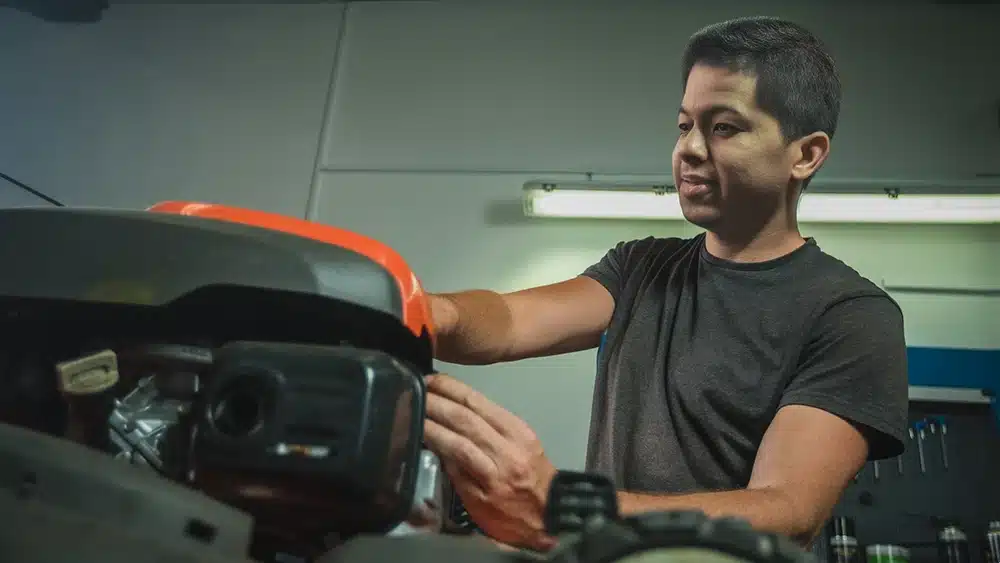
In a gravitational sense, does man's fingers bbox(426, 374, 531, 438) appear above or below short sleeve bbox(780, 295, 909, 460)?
below

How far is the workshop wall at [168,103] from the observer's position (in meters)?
2.55

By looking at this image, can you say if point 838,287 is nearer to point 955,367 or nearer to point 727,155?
point 727,155

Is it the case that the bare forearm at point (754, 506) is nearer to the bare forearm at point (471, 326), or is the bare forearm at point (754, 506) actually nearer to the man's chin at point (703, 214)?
the bare forearm at point (471, 326)

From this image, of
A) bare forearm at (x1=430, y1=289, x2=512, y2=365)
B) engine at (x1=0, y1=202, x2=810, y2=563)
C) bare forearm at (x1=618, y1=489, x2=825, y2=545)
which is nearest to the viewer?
engine at (x1=0, y1=202, x2=810, y2=563)

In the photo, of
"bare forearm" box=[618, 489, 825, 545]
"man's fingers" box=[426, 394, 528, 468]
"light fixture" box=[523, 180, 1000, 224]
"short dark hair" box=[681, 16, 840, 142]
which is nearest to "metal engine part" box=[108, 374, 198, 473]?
"man's fingers" box=[426, 394, 528, 468]

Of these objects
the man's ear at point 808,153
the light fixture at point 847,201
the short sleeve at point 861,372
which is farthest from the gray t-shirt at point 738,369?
the light fixture at point 847,201

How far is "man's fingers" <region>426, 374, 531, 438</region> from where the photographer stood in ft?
1.52

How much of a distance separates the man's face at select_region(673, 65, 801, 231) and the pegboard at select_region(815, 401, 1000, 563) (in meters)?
1.18

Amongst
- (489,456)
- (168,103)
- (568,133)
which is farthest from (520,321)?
(168,103)

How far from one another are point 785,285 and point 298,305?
29.0 inches

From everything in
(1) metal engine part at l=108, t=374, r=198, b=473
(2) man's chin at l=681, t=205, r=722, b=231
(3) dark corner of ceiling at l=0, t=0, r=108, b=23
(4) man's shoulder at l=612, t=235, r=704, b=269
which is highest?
(3) dark corner of ceiling at l=0, t=0, r=108, b=23

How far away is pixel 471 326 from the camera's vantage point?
0.87 m

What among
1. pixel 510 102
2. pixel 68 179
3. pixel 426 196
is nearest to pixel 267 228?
pixel 426 196

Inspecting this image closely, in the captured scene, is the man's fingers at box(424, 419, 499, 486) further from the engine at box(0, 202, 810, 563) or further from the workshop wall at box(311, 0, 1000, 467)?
the workshop wall at box(311, 0, 1000, 467)
